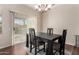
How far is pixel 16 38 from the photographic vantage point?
131cm

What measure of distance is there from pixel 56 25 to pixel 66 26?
0.57 ft

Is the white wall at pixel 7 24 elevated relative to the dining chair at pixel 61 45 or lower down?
elevated

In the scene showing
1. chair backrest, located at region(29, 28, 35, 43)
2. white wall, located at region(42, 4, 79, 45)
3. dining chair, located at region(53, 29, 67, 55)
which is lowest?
dining chair, located at region(53, 29, 67, 55)

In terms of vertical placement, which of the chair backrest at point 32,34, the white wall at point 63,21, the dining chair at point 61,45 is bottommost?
the dining chair at point 61,45

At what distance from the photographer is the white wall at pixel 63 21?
1326mm

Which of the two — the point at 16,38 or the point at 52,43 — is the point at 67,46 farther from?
the point at 16,38

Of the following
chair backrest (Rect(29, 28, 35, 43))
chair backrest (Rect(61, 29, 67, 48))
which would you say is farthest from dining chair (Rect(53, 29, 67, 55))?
chair backrest (Rect(29, 28, 35, 43))

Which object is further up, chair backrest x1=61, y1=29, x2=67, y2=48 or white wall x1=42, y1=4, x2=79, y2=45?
white wall x1=42, y1=4, x2=79, y2=45

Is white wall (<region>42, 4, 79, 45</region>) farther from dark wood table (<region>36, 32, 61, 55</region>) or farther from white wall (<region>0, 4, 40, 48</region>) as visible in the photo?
white wall (<region>0, 4, 40, 48</region>)

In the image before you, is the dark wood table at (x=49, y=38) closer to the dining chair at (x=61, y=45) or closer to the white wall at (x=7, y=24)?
the dining chair at (x=61, y=45)

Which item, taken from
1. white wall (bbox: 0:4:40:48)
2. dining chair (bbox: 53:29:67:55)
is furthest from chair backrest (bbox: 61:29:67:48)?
white wall (bbox: 0:4:40:48)

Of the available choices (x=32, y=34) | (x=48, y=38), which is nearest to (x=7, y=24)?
(x=32, y=34)

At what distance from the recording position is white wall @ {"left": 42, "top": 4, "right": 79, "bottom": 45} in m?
1.33

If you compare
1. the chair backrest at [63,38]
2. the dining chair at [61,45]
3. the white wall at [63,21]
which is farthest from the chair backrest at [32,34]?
the chair backrest at [63,38]
